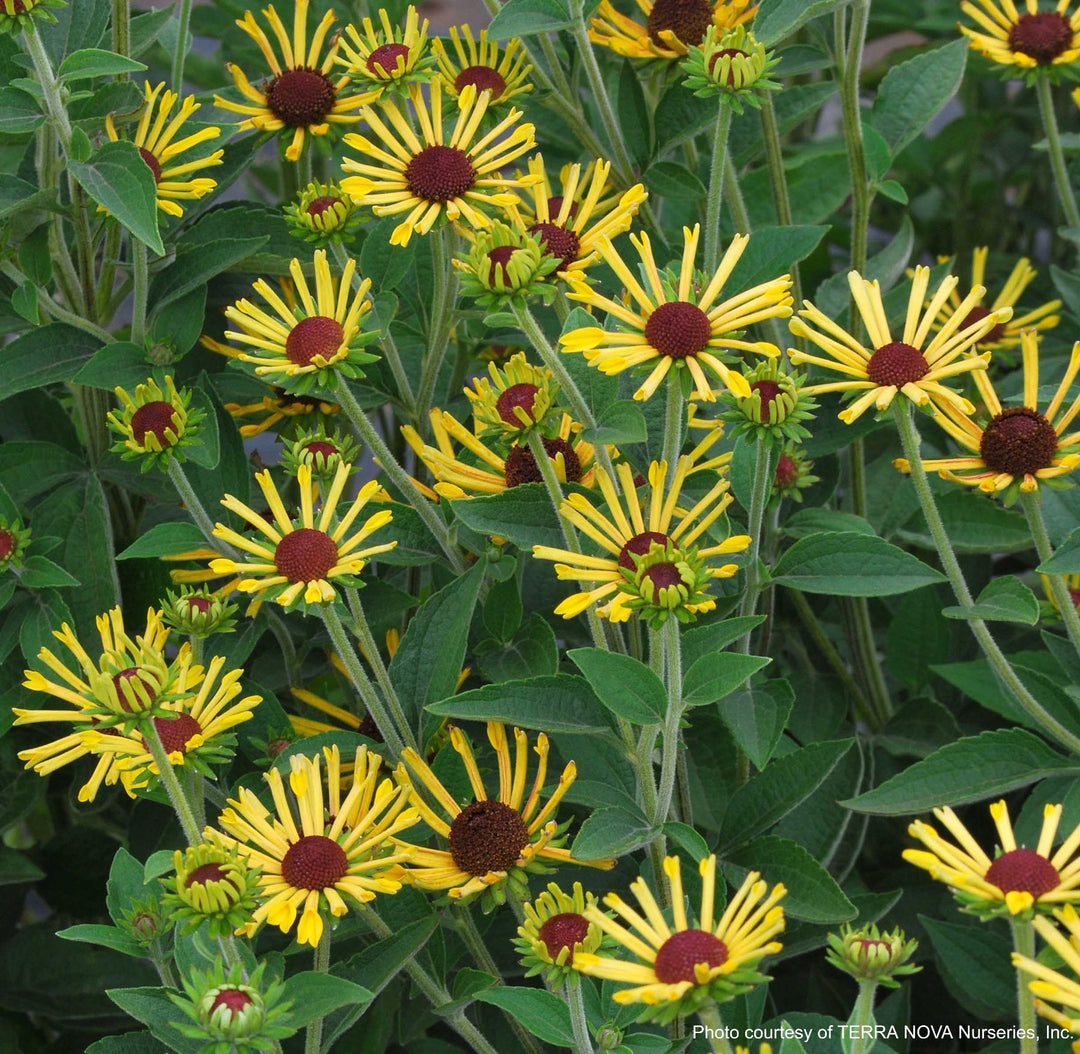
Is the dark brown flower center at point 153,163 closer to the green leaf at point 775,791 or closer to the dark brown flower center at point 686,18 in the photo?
the dark brown flower center at point 686,18

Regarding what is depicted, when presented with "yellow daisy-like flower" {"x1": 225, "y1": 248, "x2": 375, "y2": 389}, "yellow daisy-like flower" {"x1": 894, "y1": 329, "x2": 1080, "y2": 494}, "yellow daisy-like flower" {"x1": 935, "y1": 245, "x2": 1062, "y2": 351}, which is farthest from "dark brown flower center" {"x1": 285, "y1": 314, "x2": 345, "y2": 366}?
"yellow daisy-like flower" {"x1": 935, "y1": 245, "x2": 1062, "y2": 351}

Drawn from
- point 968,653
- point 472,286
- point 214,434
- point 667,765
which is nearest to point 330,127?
point 214,434

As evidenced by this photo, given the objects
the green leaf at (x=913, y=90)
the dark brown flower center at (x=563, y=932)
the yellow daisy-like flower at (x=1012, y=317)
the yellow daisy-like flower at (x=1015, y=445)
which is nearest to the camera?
the dark brown flower center at (x=563, y=932)

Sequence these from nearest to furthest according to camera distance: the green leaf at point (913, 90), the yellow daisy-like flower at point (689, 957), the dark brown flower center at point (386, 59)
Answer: the yellow daisy-like flower at point (689, 957) < the dark brown flower center at point (386, 59) < the green leaf at point (913, 90)

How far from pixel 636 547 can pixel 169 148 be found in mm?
497

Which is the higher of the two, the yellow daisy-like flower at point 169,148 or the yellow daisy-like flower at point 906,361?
the yellow daisy-like flower at point 169,148

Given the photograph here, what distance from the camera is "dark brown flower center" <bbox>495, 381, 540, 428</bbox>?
0.77m

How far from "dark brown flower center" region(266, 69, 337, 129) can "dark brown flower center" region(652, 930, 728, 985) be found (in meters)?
0.66

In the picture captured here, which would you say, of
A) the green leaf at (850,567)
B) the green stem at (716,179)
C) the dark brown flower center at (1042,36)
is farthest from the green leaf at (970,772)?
the dark brown flower center at (1042,36)

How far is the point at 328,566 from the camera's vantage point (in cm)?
75

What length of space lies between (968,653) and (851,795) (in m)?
0.29

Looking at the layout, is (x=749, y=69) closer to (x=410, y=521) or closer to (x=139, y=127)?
(x=410, y=521)

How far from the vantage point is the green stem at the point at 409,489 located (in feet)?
2.77

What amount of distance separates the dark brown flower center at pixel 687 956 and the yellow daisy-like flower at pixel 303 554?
248 mm
